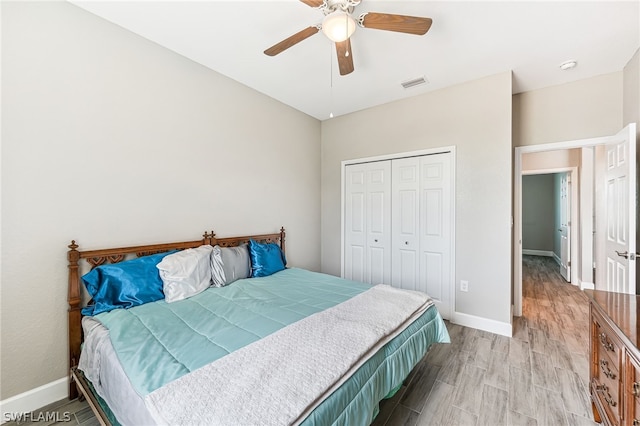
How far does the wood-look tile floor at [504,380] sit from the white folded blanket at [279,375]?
618mm

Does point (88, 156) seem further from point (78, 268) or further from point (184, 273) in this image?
point (184, 273)

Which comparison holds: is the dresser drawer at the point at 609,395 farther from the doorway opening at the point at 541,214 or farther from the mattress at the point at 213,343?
the doorway opening at the point at 541,214

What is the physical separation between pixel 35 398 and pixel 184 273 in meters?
1.16

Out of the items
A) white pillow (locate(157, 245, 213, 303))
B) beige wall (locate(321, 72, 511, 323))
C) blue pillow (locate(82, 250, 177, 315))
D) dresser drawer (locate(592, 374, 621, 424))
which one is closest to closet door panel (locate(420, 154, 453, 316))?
beige wall (locate(321, 72, 511, 323))

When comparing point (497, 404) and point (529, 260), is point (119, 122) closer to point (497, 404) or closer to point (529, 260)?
point (497, 404)

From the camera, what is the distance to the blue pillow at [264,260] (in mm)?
2813

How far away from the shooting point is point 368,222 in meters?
3.87

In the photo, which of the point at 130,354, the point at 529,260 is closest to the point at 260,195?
the point at 130,354

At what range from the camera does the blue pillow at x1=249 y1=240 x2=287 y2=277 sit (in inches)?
111

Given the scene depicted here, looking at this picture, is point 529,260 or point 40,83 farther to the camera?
point 529,260

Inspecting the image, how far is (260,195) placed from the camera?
3359mm

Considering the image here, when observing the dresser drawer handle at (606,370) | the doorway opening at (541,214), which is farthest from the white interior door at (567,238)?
the dresser drawer handle at (606,370)

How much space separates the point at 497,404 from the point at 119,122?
357 centimetres

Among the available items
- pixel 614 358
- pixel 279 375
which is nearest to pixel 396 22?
pixel 279 375
